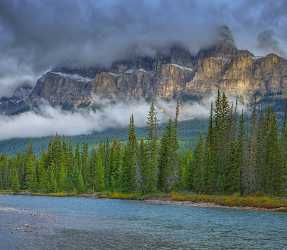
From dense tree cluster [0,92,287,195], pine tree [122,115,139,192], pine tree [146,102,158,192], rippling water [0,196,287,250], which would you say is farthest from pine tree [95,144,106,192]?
rippling water [0,196,287,250]

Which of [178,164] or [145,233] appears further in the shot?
[178,164]

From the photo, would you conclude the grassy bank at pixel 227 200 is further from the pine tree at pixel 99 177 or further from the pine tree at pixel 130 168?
the pine tree at pixel 99 177

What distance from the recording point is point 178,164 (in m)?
122

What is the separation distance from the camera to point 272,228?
51938 millimetres

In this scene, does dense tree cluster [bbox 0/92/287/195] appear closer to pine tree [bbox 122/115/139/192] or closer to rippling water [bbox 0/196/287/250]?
pine tree [bbox 122/115/139/192]

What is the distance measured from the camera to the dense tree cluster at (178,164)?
10050 centimetres

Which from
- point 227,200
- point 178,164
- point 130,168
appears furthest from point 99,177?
point 227,200

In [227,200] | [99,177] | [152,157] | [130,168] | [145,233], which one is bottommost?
[145,233]

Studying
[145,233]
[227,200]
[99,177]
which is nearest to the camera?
[145,233]

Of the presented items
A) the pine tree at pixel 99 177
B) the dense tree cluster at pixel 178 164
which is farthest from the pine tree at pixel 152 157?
the pine tree at pixel 99 177

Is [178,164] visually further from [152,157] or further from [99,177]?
[99,177]

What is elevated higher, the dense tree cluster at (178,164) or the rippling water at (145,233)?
the dense tree cluster at (178,164)

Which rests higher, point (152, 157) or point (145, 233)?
point (152, 157)

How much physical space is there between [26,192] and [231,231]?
118571mm
